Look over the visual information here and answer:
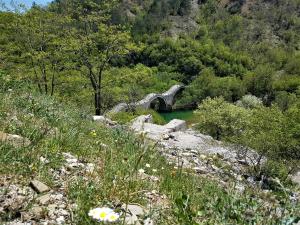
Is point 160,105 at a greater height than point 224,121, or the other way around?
point 224,121

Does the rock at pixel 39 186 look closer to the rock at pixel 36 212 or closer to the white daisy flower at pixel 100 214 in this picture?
the rock at pixel 36 212

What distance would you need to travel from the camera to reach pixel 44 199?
156 inches

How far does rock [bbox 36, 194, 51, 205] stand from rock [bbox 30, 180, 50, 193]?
0.56ft

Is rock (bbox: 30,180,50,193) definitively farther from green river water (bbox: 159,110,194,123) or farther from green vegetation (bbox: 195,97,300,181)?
green river water (bbox: 159,110,194,123)

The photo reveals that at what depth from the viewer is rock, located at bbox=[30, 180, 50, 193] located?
13.7ft

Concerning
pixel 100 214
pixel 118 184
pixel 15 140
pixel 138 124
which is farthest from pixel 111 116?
pixel 100 214

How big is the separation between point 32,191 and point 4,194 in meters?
0.40

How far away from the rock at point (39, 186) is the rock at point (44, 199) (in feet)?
0.56

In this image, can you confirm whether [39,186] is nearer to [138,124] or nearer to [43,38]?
[138,124]

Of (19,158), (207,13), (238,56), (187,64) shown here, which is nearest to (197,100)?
(187,64)

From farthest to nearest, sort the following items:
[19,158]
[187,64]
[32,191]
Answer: [187,64] → [19,158] → [32,191]

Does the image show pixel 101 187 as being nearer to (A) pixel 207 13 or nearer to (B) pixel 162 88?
(B) pixel 162 88

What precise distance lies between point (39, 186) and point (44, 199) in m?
0.30

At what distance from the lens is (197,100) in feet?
356
